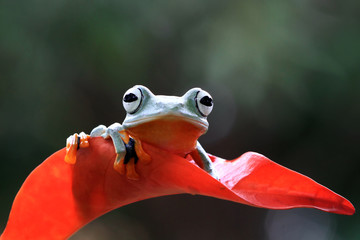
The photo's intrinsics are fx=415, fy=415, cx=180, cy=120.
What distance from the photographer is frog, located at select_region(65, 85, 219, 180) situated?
0.51 m

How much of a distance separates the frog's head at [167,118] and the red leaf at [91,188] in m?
0.08

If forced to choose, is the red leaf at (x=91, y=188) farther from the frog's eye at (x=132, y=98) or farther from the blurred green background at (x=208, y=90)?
the blurred green background at (x=208, y=90)

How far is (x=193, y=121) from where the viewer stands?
617 millimetres

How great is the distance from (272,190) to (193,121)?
17 centimetres

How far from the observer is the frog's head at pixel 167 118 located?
1.96 ft

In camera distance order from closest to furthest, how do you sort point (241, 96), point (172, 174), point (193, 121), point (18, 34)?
point (172, 174) < point (193, 121) < point (18, 34) < point (241, 96)

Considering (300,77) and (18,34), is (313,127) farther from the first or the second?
(18,34)

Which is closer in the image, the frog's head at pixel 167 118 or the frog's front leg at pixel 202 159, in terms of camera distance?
the frog's head at pixel 167 118

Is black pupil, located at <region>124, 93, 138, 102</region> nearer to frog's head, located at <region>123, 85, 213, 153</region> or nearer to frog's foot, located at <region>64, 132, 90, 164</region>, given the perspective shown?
frog's head, located at <region>123, 85, 213, 153</region>

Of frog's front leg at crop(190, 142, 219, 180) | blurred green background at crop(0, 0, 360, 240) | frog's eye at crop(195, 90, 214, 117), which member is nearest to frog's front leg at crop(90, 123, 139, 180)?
frog's eye at crop(195, 90, 214, 117)

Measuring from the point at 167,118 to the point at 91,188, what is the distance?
145mm

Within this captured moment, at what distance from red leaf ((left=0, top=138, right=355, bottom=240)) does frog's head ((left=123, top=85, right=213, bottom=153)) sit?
0.25ft

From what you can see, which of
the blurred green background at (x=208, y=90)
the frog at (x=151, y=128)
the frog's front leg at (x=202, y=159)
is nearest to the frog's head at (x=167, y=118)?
the frog at (x=151, y=128)

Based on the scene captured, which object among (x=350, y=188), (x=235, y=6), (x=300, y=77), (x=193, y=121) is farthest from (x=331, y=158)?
(x=193, y=121)
